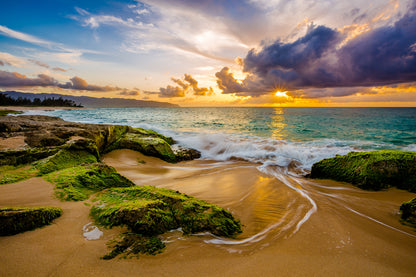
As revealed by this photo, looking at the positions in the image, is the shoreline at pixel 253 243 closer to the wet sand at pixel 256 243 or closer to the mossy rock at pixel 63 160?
the wet sand at pixel 256 243

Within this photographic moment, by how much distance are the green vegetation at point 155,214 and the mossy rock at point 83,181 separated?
312 mm

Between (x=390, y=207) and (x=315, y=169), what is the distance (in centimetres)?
245

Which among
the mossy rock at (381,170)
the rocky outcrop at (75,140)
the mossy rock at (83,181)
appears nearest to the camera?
the mossy rock at (83,181)

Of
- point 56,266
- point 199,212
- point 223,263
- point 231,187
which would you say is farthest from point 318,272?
point 231,187

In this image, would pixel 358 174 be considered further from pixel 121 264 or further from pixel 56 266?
pixel 56 266

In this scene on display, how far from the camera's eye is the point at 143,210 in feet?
7.25

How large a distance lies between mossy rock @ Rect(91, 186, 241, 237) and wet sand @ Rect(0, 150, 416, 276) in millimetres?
135

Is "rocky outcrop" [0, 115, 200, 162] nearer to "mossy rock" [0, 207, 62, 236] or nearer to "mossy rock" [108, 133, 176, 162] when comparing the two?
"mossy rock" [108, 133, 176, 162]

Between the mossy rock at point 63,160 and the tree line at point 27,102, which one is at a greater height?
the tree line at point 27,102

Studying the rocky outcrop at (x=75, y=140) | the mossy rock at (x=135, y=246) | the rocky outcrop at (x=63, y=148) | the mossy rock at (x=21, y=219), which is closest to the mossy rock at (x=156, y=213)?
the mossy rock at (x=135, y=246)

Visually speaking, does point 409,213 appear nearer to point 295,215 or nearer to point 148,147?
point 295,215

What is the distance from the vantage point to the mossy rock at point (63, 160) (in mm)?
3450

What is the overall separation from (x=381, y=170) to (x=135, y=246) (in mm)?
6398

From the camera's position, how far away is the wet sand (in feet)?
5.29
